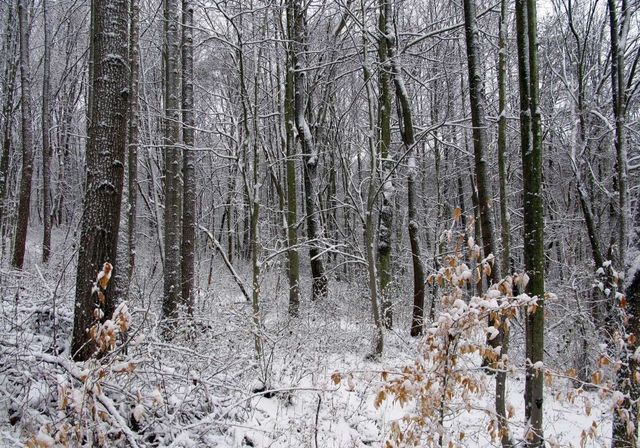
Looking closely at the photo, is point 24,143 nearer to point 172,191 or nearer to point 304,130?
point 172,191

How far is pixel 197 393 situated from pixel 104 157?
263 centimetres

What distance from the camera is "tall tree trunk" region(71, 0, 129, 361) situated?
4539 mm

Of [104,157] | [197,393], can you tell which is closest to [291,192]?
[104,157]

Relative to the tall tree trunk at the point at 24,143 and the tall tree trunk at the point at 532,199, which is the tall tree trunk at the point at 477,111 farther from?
the tall tree trunk at the point at 24,143

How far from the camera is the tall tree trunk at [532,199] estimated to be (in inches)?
169

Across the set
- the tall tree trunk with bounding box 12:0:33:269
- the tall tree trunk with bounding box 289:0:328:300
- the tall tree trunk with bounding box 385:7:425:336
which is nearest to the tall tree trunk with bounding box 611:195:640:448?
the tall tree trunk with bounding box 385:7:425:336

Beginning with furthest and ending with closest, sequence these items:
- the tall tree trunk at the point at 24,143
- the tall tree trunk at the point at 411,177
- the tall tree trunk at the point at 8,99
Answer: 1. the tall tree trunk at the point at 8,99
2. the tall tree trunk at the point at 24,143
3. the tall tree trunk at the point at 411,177

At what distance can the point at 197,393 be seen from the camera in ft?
14.5

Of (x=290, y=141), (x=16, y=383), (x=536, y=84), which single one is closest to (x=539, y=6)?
(x=290, y=141)

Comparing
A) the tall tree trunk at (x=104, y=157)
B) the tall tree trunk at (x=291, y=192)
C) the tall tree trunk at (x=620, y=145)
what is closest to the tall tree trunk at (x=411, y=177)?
the tall tree trunk at (x=291, y=192)

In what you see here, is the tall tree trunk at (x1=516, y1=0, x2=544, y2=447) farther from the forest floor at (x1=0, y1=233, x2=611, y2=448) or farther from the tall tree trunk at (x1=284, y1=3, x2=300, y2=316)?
the tall tree trunk at (x1=284, y1=3, x2=300, y2=316)

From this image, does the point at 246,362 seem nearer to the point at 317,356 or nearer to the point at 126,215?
the point at 317,356

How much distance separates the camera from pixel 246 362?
546cm

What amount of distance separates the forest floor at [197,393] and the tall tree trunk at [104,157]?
0.30 metres
